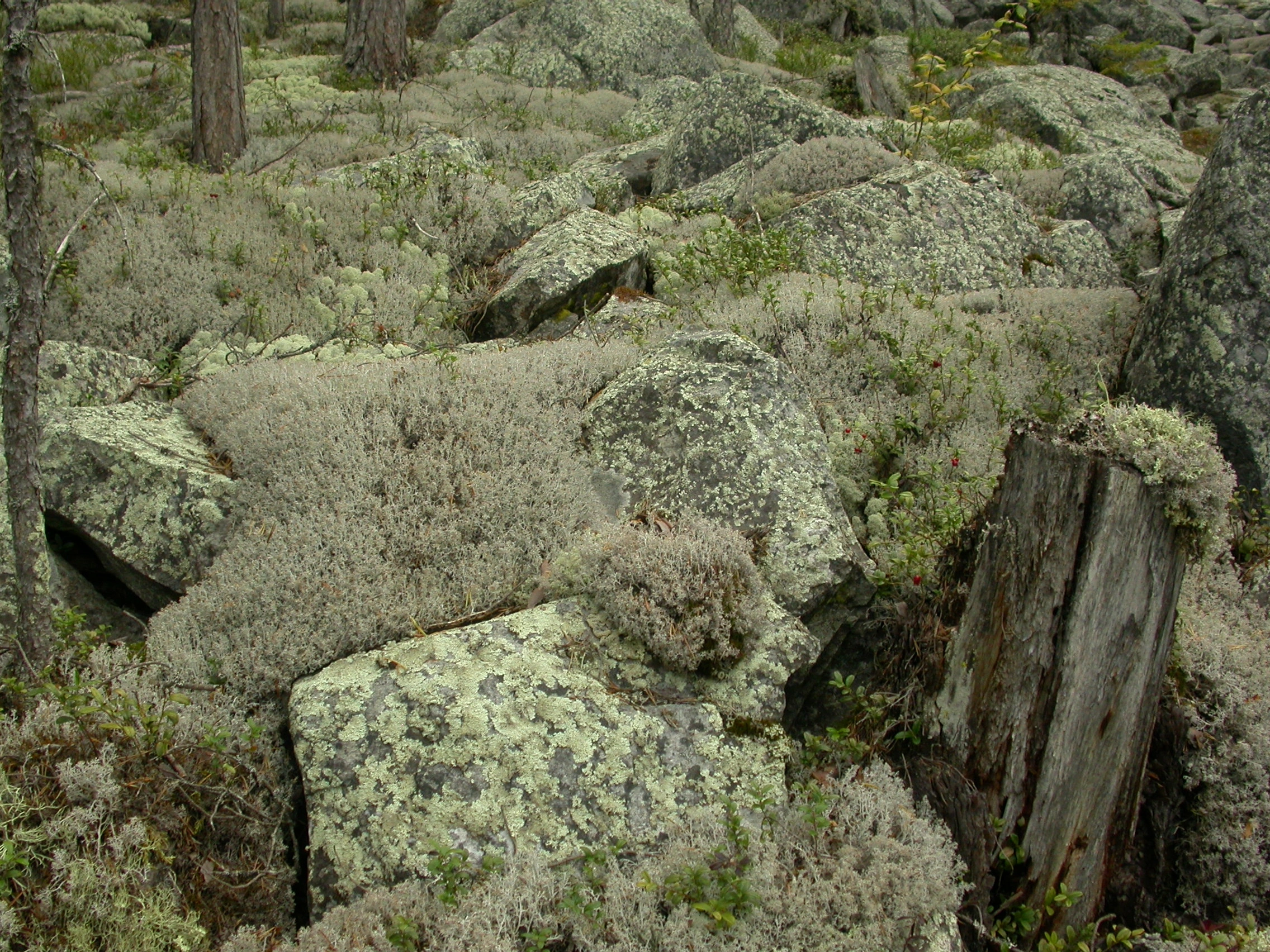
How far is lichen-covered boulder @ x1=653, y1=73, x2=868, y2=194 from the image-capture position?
10586 millimetres

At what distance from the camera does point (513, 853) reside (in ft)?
10.9

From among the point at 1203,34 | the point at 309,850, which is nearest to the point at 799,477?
the point at 309,850

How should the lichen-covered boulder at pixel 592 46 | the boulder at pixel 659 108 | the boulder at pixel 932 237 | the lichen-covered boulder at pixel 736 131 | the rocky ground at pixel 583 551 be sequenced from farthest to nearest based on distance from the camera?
the lichen-covered boulder at pixel 592 46 < the boulder at pixel 659 108 < the lichen-covered boulder at pixel 736 131 < the boulder at pixel 932 237 < the rocky ground at pixel 583 551

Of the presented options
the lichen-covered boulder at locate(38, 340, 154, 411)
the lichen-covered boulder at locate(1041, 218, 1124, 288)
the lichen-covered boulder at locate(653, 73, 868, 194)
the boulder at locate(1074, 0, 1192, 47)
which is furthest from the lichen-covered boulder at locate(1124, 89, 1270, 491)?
the boulder at locate(1074, 0, 1192, 47)

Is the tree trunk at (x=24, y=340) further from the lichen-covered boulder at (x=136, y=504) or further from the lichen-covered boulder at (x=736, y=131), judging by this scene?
the lichen-covered boulder at (x=736, y=131)

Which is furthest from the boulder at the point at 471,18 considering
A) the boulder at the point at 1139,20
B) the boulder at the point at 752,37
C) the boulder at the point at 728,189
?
the boulder at the point at 1139,20

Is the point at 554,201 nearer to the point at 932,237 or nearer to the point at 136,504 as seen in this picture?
the point at 932,237

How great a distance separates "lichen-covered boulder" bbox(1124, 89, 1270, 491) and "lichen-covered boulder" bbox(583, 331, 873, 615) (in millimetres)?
2708

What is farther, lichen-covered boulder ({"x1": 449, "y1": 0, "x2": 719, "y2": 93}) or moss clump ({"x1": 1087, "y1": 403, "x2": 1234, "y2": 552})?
lichen-covered boulder ({"x1": 449, "y1": 0, "x2": 719, "y2": 93})

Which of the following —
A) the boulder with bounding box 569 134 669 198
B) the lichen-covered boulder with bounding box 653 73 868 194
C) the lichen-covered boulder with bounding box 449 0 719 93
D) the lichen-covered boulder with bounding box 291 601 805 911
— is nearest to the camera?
the lichen-covered boulder with bounding box 291 601 805 911

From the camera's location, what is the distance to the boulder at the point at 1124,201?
373 inches

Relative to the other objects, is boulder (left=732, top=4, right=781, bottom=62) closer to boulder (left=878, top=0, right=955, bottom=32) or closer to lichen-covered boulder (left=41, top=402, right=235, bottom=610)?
boulder (left=878, top=0, right=955, bottom=32)

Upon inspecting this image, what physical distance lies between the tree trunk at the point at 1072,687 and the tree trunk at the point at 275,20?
22485mm

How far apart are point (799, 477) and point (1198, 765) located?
233 centimetres
